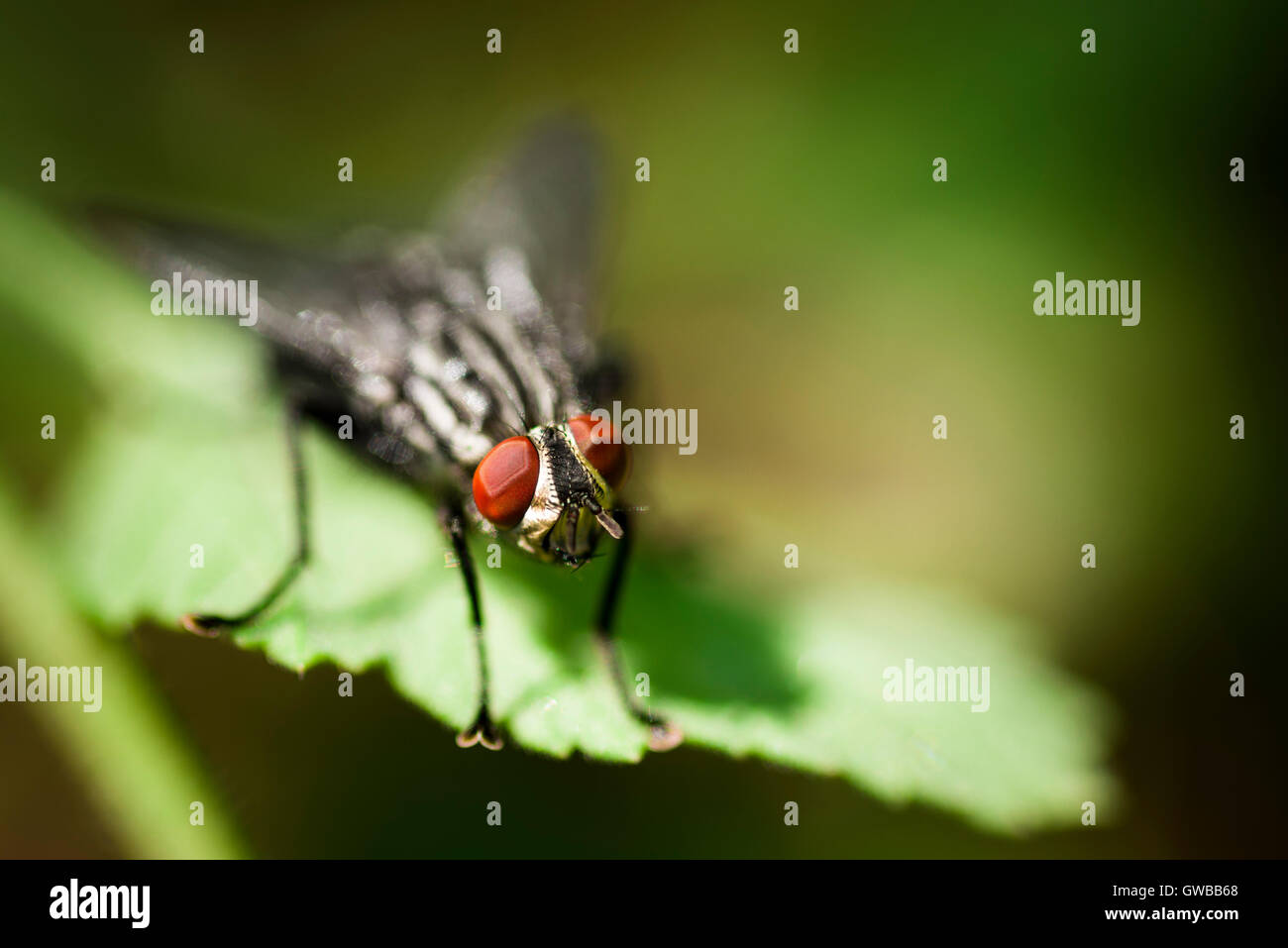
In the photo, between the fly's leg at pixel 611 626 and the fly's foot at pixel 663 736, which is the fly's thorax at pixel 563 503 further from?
the fly's foot at pixel 663 736

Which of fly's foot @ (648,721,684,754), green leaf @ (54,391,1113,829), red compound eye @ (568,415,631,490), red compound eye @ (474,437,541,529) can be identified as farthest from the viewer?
red compound eye @ (568,415,631,490)

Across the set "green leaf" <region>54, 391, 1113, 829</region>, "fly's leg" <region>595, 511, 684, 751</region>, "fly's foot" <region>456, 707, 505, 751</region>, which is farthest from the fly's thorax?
"fly's foot" <region>456, 707, 505, 751</region>

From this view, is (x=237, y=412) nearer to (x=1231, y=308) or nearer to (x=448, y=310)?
(x=448, y=310)

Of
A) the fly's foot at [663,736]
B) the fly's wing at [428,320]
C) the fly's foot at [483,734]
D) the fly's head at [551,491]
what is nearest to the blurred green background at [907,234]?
the fly's wing at [428,320]

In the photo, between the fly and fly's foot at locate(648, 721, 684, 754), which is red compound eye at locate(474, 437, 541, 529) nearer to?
the fly
